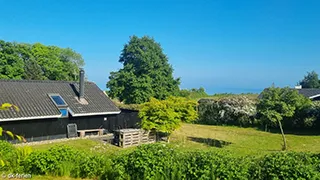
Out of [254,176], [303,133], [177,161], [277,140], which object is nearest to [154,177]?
[177,161]

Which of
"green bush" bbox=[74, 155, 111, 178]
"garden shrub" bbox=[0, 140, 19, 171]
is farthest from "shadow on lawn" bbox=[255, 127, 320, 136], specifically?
"garden shrub" bbox=[0, 140, 19, 171]

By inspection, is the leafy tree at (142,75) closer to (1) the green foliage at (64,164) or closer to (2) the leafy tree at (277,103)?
(2) the leafy tree at (277,103)

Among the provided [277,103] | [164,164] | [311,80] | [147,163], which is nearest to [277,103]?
[277,103]

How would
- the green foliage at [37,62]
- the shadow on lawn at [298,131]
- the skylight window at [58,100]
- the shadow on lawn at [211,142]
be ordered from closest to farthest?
the shadow on lawn at [211,142] < the skylight window at [58,100] < the shadow on lawn at [298,131] < the green foliage at [37,62]

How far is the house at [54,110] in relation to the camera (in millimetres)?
15711

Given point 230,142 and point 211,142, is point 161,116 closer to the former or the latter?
point 211,142

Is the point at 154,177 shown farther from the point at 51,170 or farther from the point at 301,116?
the point at 301,116

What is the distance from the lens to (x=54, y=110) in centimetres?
1692

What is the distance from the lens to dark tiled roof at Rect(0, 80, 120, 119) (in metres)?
16.2

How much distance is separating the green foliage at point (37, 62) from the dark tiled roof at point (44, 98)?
2246 cm

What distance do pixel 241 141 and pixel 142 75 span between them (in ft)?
56.2

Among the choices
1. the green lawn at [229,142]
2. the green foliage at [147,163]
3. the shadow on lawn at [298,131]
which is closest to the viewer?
the green foliage at [147,163]

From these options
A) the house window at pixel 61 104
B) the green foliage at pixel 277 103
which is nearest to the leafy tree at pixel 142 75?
the house window at pixel 61 104

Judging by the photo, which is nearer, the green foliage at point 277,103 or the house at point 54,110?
the green foliage at point 277,103
